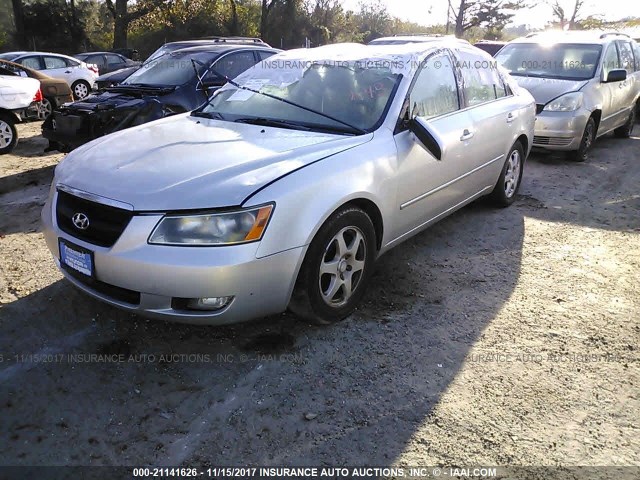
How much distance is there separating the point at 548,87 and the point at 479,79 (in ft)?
11.2

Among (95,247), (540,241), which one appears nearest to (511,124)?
(540,241)

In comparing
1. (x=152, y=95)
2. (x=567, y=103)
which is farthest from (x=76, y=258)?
(x=567, y=103)

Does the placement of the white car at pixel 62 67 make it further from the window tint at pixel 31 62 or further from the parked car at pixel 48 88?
the parked car at pixel 48 88

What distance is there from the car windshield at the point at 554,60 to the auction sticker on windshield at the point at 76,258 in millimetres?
7280

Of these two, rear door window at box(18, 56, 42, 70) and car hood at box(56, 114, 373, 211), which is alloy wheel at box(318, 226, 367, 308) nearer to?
car hood at box(56, 114, 373, 211)

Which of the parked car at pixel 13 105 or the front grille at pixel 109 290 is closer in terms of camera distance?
the front grille at pixel 109 290

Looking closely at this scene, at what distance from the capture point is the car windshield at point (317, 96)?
3.61m

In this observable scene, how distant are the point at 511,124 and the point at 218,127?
9.41ft

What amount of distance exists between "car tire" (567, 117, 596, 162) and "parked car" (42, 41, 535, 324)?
3.72m

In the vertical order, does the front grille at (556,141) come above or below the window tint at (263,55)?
below

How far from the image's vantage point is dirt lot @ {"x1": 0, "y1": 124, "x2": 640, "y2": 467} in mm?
2391

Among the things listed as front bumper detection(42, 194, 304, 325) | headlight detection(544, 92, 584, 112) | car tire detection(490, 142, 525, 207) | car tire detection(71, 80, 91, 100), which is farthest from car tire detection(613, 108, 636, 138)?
car tire detection(71, 80, 91, 100)

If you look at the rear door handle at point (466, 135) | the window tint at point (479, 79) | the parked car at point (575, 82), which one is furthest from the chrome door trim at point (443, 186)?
the parked car at point (575, 82)

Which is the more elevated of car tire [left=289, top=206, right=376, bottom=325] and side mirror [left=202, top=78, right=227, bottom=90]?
side mirror [left=202, top=78, right=227, bottom=90]
